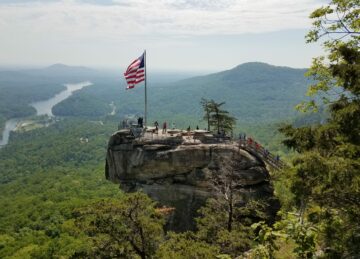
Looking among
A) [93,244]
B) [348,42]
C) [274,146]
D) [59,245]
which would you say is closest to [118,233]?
[93,244]

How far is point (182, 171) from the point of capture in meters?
34.2

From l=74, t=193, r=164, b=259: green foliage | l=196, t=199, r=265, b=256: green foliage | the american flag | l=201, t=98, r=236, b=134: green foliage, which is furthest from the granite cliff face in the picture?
l=74, t=193, r=164, b=259: green foliage

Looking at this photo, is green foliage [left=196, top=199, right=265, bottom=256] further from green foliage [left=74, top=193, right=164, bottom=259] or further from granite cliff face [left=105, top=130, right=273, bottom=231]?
granite cliff face [left=105, top=130, right=273, bottom=231]

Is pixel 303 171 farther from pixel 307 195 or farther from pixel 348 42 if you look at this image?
pixel 348 42

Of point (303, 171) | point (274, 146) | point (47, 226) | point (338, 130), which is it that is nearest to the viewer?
point (303, 171)

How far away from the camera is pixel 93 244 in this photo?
68.6 ft

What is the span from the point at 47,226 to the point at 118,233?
6083 centimetres

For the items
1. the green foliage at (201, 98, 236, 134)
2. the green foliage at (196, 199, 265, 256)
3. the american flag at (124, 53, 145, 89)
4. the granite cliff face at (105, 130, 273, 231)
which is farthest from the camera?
the green foliage at (201, 98, 236, 134)

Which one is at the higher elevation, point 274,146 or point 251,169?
point 251,169

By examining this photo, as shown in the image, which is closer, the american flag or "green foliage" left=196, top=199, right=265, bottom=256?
"green foliage" left=196, top=199, right=265, bottom=256

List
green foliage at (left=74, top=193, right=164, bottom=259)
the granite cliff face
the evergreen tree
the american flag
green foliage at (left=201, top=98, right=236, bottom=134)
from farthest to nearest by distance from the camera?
green foliage at (left=201, top=98, right=236, bottom=134)
the american flag
the granite cliff face
green foliage at (left=74, top=193, right=164, bottom=259)
the evergreen tree

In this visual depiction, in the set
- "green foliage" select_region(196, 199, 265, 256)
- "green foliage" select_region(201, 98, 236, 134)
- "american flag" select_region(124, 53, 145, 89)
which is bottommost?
"green foliage" select_region(196, 199, 265, 256)

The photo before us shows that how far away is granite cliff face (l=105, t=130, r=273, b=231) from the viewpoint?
32969 millimetres

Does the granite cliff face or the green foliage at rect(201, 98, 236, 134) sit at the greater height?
the green foliage at rect(201, 98, 236, 134)
